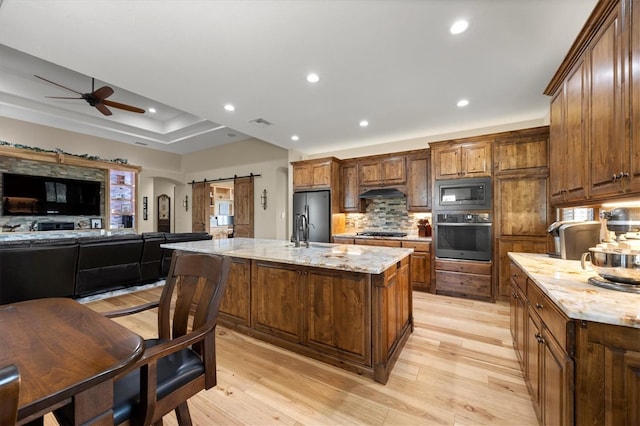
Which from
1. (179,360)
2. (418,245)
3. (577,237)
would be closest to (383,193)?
(418,245)

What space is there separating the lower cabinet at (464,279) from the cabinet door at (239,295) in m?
2.93

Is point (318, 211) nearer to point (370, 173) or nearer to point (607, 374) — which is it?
point (370, 173)

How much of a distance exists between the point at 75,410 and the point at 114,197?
802 centimetres

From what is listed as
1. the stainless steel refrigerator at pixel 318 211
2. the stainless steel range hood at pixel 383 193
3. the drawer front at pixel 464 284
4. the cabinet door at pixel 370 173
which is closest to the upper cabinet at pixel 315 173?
the stainless steel refrigerator at pixel 318 211

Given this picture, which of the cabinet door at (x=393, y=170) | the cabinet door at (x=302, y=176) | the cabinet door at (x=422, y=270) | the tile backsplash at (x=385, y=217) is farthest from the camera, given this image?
the cabinet door at (x=302, y=176)

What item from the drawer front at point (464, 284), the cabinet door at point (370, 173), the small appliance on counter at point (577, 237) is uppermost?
the cabinet door at point (370, 173)

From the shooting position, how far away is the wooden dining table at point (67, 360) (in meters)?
0.67

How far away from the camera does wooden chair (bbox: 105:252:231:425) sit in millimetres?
950

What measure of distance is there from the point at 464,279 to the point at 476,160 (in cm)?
179

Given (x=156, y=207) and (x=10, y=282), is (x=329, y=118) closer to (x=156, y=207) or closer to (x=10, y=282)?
(x=10, y=282)

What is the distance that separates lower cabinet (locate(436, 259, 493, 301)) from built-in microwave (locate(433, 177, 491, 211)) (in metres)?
0.83

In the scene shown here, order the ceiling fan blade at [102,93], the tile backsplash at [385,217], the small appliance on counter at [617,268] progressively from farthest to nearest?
1. the tile backsplash at [385,217]
2. the ceiling fan blade at [102,93]
3. the small appliance on counter at [617,268]

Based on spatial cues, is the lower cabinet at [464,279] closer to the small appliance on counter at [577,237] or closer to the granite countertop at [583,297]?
the small appliance on counter at [577,237]

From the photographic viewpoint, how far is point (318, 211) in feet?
16.8
